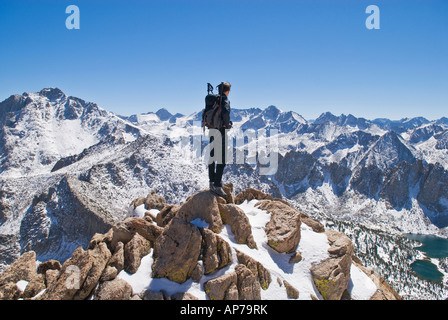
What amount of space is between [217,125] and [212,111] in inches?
43.1

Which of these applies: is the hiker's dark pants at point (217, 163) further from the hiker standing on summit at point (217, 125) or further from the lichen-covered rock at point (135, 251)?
the lichen-covered rock at point (135, 251)

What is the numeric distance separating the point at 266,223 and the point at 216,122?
9143 mm

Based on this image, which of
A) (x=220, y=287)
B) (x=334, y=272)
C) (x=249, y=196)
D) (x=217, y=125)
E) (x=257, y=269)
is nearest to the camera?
(x=220, y=287)

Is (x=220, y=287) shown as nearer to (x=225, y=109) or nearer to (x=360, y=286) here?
(x=360, y=286)

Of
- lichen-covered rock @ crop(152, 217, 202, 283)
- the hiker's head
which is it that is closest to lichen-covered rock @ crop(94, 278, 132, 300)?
lichen-covered rock @ crop(152, 217, 202, 283)

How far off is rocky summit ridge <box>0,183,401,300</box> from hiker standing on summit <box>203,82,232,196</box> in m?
A: 1.62

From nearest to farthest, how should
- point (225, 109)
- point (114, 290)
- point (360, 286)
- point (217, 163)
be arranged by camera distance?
point (114, 290)
point (360, 286)
point (225, 109)
point (217, 163)

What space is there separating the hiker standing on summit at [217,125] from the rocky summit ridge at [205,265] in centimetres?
162

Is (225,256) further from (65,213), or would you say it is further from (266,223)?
(65,213)

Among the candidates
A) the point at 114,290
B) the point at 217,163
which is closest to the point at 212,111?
the point at 217,163

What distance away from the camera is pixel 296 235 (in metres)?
20.1

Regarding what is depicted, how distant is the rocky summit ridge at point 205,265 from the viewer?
15.1m

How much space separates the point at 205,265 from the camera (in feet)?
53.2

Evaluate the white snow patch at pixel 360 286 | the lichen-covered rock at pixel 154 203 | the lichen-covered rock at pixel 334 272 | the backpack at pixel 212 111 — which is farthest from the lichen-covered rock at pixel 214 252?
the lichen-covered rock at pixel 154 203
